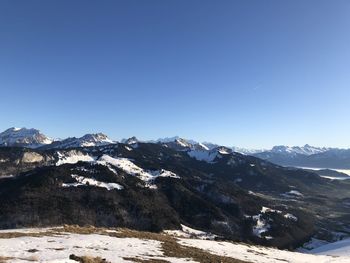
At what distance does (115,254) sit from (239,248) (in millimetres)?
A: 27477

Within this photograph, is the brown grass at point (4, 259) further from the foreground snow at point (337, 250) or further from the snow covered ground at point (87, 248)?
the foreground snow at point (337, 250)

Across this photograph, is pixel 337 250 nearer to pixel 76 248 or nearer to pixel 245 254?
pixel 245 254

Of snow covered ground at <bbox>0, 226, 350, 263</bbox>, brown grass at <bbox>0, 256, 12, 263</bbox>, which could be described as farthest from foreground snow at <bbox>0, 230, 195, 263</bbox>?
brown grass at <bbox>0, 256, 12, 263</bbox>

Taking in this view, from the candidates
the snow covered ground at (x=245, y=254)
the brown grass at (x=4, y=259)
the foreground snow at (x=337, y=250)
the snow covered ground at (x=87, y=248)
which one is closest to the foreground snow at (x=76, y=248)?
the snow covered ground at (x=87, y=248)

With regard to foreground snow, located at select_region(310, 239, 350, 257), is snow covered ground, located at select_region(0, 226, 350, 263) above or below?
above

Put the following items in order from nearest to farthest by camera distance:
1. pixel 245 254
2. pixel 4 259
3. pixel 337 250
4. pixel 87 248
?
pixel 4 259 < pixel 87 248 < pixel 245 254 < pixel 337 250

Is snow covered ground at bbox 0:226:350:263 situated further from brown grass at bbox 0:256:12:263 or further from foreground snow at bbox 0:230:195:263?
brown grass at bbox 0:256:12:263

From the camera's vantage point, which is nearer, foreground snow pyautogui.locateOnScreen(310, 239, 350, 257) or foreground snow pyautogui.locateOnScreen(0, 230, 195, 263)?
foreground snow pyautogui.locateOnScreen(0, 230, 195, 263)

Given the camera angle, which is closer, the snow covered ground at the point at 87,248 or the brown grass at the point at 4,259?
the brown grass at the point at 4,259

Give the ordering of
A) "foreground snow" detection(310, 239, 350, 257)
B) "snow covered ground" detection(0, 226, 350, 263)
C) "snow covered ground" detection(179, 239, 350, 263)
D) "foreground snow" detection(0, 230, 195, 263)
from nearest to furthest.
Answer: "foreground snow" detection(0, 230, 195, 263) → "snow covered ground" detection(0, 226, 350, 263) → "snow covered ground" detection(179, 239, 350, 263) → "foreground snow" detection(310, 239, 350, 257)

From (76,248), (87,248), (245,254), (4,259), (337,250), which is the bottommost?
(337,250)

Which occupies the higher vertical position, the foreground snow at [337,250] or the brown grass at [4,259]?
the brown grass at [4,259]

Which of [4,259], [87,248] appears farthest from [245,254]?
[4,259]

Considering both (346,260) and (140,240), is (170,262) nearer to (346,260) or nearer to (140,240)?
(140,240)
